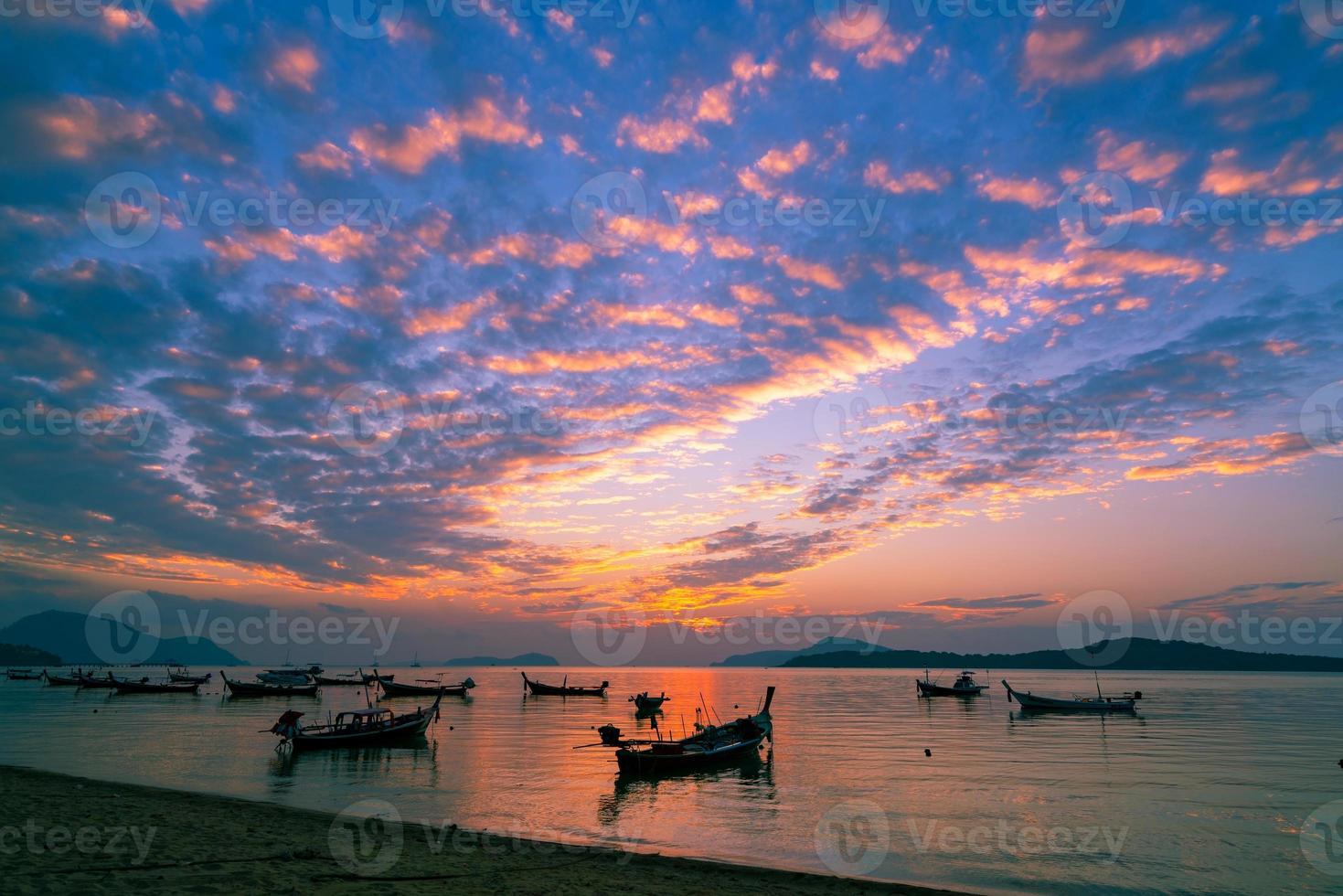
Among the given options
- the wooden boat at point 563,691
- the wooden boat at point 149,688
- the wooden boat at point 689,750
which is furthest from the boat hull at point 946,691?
the wooden boat at point 149,688

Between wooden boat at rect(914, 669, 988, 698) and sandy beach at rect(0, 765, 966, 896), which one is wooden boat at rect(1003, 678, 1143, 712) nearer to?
wooden boat at rect(914, 669, 988, 698)

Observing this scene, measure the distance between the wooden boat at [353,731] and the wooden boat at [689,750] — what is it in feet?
49.6

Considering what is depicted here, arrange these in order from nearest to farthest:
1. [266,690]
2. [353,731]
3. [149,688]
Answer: [353,731], [266,690], [149,688]

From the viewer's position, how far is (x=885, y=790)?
105 feet

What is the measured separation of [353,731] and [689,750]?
20748 millimetres

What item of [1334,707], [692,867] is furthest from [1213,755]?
[1334,707]

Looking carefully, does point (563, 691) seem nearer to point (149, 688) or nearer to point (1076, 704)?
point (149, 688)

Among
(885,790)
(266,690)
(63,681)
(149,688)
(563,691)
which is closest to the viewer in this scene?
(885,790)

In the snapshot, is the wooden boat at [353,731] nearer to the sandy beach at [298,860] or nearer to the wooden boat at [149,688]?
the sandy beach at [298,860]

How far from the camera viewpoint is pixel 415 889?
49.9ft

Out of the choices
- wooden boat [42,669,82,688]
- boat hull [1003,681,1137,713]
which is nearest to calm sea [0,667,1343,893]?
boat hull [1003,681,1137,713]

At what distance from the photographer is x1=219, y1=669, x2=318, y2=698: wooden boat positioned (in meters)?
97.9

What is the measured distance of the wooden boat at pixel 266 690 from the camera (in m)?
97.9

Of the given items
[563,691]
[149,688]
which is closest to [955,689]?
[563,691]
